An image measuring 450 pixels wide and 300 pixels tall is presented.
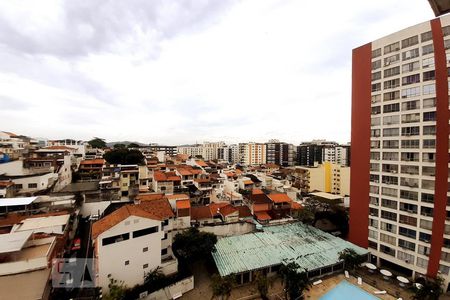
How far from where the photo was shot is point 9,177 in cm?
3117

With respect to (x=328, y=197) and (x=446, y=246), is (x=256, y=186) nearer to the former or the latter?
(x=328, y=197)

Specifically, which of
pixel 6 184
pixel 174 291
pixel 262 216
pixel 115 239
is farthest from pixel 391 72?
pixel 6 184

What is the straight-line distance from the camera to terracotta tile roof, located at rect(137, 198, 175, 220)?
21.1 meters

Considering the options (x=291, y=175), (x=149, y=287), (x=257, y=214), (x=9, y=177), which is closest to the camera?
(x=149, y=287)

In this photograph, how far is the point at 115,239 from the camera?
58.5 feet

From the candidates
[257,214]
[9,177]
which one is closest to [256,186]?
[257,214]

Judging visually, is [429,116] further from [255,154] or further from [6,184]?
[255,154]

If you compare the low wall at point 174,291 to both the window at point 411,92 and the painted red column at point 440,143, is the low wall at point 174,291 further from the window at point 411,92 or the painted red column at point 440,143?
the window at point 411,92

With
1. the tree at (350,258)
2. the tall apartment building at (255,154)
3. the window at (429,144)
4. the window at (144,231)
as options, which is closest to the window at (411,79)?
the window at (429,144)

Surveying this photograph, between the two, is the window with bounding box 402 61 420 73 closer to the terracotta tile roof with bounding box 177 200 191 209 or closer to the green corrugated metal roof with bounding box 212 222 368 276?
the green corrugated metal roof with bounding box 212 222 368 276

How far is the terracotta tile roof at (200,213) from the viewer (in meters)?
29.5

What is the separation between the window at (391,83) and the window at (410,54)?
233 cm

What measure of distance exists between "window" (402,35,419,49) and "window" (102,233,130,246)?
3462 centimetres

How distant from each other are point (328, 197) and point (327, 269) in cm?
2450
